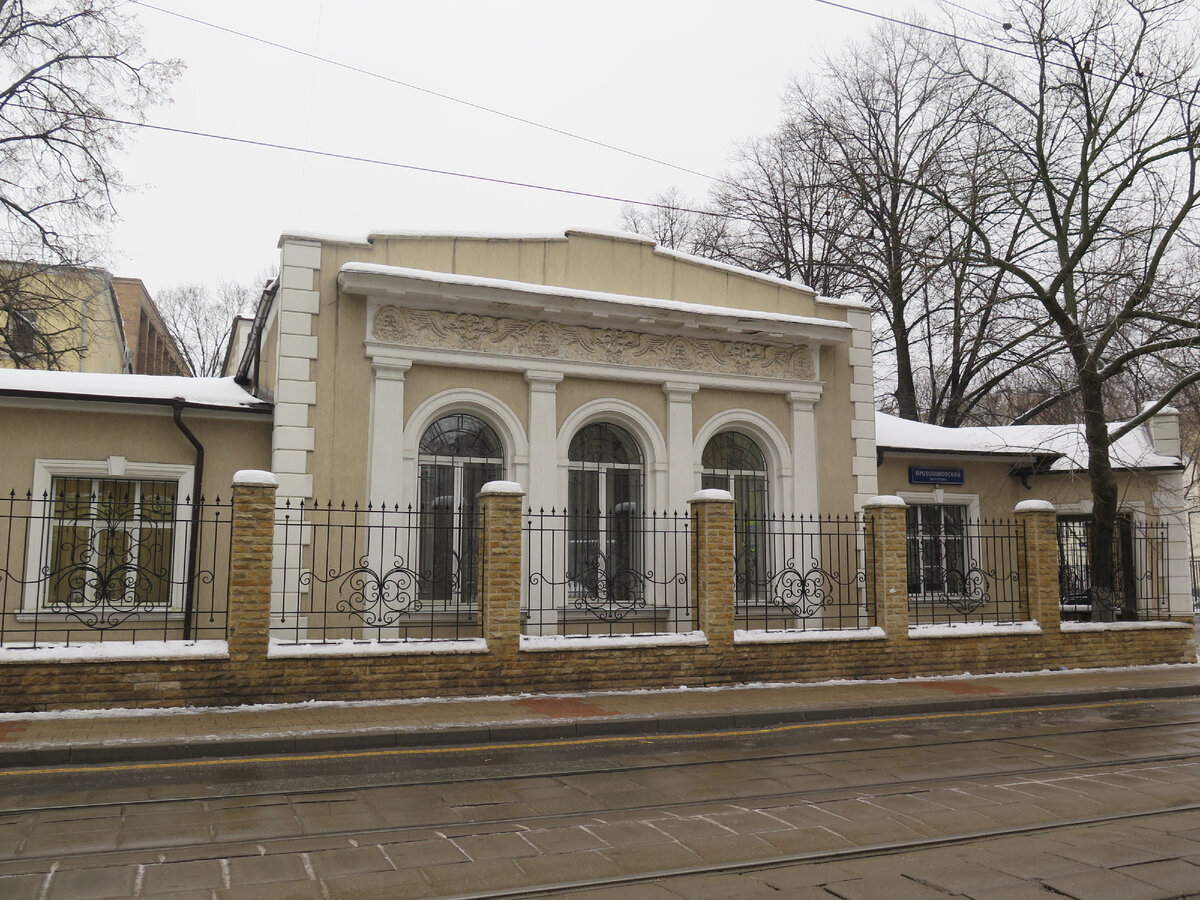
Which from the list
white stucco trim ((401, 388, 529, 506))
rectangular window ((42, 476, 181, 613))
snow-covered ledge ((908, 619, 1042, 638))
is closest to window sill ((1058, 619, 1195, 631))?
snow-covered ledge ((908, 619, 1042, 638))

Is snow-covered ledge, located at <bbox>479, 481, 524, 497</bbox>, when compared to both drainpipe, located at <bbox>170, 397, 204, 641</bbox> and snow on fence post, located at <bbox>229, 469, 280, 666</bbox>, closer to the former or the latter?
snow on fence post, located at <bbox>229, 469, 280, 666</bbox>

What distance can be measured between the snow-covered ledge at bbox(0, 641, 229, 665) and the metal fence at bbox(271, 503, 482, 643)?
1.95 metres

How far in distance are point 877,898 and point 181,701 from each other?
751 centimetres

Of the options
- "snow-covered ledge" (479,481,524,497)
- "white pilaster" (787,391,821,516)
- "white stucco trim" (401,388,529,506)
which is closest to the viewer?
"snow-covered ledge" (479,481,524,497)

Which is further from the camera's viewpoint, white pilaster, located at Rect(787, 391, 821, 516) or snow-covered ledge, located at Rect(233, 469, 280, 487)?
white pilaster, located at Rect(787, 391, 821, 516)

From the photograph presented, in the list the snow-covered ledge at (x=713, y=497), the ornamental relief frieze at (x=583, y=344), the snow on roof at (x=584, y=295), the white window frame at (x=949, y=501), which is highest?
the snow on roof at (x=584, y=295)

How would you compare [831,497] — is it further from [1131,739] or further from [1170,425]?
[1170,425]

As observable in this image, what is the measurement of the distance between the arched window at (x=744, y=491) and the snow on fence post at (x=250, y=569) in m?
7.34

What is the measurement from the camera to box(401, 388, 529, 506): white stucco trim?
46.1 ft

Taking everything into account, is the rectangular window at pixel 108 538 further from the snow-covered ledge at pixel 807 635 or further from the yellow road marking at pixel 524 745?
the snow-covered ledge at pixel 807 635

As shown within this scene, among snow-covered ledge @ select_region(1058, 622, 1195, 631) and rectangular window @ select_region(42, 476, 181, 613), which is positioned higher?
rectangular window @ select_region(42, 476, 181, 613)

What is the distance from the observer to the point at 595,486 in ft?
50.3

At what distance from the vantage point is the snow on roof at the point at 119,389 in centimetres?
1320

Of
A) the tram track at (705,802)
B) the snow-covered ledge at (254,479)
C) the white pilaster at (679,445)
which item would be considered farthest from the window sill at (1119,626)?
the snow-covered ledge at (254,479)
